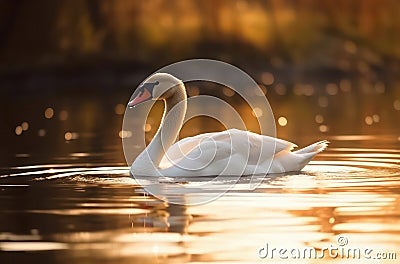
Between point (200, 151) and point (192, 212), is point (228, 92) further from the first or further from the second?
point (192, 212)

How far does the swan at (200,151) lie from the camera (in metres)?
10.9

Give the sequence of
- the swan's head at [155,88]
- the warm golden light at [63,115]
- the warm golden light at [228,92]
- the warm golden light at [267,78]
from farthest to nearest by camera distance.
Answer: the warm golden light at [267,78]
the warm golden light at [228,92]
the warm golden light at [63,115]
the swan's head at [155,88]

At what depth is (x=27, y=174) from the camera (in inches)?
462

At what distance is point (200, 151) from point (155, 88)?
0.95 meters

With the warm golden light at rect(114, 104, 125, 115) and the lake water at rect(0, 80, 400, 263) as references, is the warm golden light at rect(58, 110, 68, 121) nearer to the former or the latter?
the warm golden light at rect(114, 104, 125, 115)

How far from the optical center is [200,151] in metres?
10.9

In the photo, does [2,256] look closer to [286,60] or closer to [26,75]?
[26,75]

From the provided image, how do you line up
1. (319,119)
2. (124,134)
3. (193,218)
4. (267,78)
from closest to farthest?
(193,218)
(124,134)
(319,119)
(267,78)

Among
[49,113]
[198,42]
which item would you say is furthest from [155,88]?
[198,42]

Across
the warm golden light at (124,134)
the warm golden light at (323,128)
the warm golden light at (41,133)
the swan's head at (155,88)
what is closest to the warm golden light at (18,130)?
the warm golden light at (41,133)

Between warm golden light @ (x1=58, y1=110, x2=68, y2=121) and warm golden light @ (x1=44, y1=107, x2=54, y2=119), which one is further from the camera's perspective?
warm golden light @ (x1=44, y1=107, x2=54, y2=119)

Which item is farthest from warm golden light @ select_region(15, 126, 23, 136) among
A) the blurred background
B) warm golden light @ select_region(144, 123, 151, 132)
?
the blurred background

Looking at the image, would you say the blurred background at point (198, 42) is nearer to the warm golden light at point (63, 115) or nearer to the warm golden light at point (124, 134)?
the warm golden light at point (63, 115)

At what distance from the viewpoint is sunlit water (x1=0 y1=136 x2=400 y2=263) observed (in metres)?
7.52
